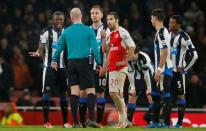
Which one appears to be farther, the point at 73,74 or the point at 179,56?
the point at 179,56

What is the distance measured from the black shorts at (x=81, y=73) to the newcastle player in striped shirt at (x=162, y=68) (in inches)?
56.3

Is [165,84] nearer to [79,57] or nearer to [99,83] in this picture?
[99,83]

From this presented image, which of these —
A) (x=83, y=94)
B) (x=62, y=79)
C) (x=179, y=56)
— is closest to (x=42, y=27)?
(x=62, y=79)

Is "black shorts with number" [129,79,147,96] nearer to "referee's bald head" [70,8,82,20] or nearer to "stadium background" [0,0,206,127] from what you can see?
"referee's bald head" [70,8,82,20]

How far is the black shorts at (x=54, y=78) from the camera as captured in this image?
1908 cm

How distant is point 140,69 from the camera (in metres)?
20.0

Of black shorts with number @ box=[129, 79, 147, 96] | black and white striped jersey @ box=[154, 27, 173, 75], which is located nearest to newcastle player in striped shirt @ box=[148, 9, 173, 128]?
black and white striped jersey @ box=[154, 27, 173, 75]

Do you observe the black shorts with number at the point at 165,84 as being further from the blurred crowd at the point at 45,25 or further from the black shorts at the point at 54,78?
the blurred crowd at the point at 45,25

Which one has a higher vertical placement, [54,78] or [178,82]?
[54,78]

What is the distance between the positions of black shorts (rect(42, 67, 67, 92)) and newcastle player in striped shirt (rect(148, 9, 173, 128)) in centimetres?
218

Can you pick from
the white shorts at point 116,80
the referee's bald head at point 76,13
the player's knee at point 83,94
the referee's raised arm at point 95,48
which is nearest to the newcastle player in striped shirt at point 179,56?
the white shorts at point 116,80

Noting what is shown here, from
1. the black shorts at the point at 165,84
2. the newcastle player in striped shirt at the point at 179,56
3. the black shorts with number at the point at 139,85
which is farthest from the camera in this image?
the black shorts with number at the point at 139,85

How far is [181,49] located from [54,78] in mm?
3076

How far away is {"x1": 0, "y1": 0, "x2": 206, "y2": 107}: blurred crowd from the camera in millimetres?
24891
